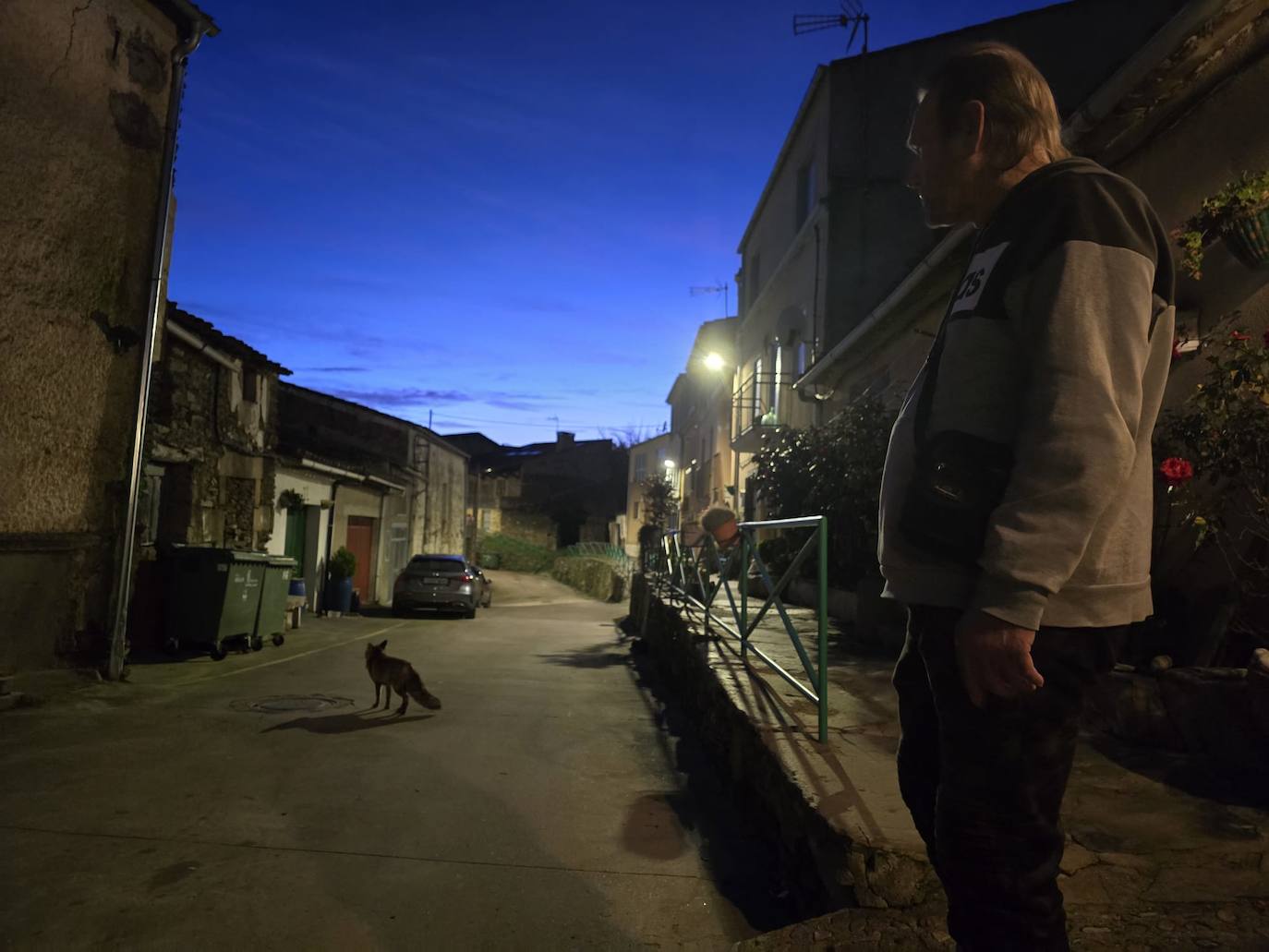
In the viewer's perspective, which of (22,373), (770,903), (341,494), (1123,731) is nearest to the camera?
(770,903)

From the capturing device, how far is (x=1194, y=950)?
6.89 feet

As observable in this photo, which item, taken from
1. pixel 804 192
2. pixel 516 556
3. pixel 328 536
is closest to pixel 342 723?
pixel 328 536

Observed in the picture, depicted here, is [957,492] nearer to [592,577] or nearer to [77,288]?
[77,288]

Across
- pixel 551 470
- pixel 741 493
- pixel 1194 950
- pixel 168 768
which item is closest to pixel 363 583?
pixel 741 493

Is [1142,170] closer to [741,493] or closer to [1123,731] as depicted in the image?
[1123,731]

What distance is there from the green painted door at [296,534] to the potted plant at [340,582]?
0.65 m

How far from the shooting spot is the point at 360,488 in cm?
2022

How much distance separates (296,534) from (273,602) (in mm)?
5900

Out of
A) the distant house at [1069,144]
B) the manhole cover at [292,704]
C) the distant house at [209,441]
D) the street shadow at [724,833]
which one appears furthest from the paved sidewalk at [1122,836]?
the distant house at [209,441]

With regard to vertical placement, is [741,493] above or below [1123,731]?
above

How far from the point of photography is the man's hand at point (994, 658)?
125 centimetres

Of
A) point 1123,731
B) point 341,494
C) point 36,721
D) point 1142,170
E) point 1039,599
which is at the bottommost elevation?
point 36,721

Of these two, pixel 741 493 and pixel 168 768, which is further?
pixel 741 493

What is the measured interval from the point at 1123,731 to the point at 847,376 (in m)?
9.72
